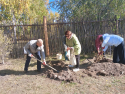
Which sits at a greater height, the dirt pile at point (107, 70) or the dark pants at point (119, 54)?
the dark pants at point (119, 54)

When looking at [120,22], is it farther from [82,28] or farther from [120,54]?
[120,54]

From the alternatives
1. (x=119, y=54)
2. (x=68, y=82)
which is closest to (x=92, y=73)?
(x=68, y=82)

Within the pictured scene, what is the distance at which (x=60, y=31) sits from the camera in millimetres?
5891

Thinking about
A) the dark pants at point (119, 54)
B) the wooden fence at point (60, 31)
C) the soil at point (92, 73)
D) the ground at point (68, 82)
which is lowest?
the ground at point (68, 82)

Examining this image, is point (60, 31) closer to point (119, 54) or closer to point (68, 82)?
point (119, 54)

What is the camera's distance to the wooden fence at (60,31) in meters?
5.83

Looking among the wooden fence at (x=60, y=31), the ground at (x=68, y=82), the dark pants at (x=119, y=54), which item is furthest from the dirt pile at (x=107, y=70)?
the wooden fence at (x=60, y=31)

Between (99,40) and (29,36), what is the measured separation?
375 centimetres

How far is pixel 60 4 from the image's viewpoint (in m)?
8.20

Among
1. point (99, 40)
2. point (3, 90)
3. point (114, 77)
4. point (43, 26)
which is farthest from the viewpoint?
point (43, 26)

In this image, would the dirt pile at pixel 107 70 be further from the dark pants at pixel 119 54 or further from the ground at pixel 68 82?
the dark pants at pixel 119 54

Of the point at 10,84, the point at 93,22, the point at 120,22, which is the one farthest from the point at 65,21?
the point at 10,84

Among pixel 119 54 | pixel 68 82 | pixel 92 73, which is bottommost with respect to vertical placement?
pixel 68 82

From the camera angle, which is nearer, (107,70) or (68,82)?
(68,82)
